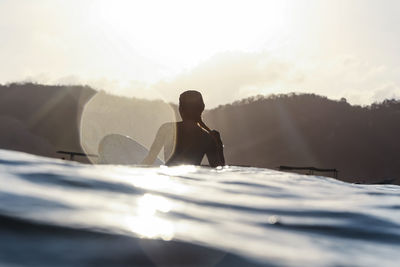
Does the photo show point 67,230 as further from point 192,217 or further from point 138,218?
point 192,217

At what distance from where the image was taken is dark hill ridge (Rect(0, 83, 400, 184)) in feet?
79.6

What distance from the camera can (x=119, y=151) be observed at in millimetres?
7098

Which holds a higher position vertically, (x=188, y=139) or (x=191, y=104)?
(x=191, y=104)

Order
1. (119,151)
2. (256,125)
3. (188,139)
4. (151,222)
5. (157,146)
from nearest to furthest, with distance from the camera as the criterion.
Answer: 1. (151,222)
2. (188,139)
3. (157,146)
4. (119,151)
5. (256,125)

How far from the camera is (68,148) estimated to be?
939 inches

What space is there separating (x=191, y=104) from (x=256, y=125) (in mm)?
21475

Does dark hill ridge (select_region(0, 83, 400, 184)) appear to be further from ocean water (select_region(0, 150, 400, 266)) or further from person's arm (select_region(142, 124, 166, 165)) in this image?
ocean water (select_region(0, 150, 400, 266))

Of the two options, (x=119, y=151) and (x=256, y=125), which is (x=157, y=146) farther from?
(x=256, y=125)

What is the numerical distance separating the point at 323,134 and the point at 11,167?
24.0 metres

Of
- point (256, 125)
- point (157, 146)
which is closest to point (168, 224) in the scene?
point (157, 146)

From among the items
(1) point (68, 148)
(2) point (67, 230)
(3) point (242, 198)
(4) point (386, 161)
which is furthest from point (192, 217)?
(4) point (386, 161)

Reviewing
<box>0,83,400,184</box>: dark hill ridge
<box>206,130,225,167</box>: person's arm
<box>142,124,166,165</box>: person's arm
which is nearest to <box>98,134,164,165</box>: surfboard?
<box>142,124,166,165</box>: person's arm

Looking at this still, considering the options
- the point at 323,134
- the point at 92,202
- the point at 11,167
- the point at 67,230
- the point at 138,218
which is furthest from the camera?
the point at 323,134

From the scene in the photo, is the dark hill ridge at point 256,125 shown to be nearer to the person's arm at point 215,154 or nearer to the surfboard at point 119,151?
the surfboard at point 119,151
